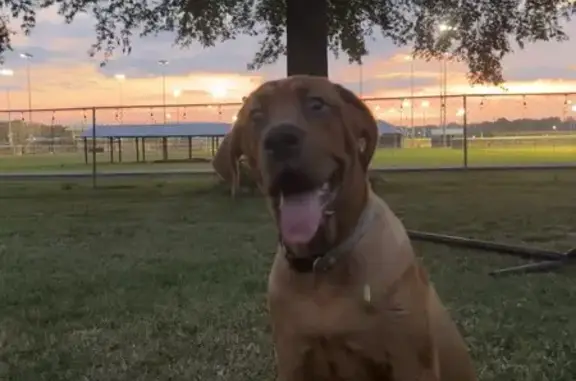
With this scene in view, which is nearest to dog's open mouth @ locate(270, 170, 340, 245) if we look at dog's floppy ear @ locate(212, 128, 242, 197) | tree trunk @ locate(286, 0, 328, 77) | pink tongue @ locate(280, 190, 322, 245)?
pink tongue @ locate(280, 190, 322, 245)

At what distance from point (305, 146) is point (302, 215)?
239 mm

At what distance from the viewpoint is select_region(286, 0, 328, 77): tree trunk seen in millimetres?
13992

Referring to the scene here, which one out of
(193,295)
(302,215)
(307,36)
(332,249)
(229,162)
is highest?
(307,36)

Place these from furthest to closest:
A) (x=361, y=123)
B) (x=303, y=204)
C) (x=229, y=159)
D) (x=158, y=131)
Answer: (x=158, y=131) < (x=229, y=159) < (x=361, y=123) < (x=303, y=204)

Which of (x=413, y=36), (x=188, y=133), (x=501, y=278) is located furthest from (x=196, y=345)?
(x=188, y=133)

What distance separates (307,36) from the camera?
1404cm

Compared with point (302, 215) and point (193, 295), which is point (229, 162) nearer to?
point (302, 215)

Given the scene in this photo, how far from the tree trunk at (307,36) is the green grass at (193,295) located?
10.8ft

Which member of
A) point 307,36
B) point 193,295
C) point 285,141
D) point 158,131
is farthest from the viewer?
point 158,131

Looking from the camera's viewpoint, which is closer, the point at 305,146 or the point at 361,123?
the point at 305,146

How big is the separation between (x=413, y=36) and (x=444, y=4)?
1243 millimetres

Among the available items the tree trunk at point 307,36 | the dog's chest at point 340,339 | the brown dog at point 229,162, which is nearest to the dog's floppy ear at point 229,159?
the brown dog at point 229,162

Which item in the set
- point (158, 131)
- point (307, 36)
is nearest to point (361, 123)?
point (307, 36)

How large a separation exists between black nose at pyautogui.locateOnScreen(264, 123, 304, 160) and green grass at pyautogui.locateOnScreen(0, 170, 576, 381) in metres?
1.94
